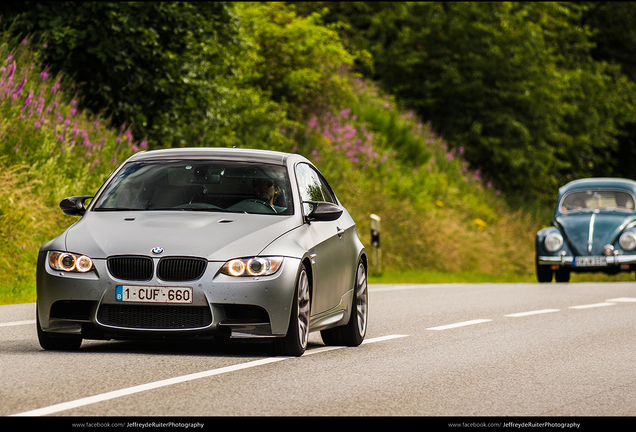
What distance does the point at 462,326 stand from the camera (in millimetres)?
12750

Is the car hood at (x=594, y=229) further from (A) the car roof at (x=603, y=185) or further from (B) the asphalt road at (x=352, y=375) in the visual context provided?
(B) the asphalt road at (x=352, y=375)

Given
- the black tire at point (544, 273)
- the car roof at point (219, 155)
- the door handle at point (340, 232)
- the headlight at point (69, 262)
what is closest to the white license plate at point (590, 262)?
the black tire at point (544, 273)

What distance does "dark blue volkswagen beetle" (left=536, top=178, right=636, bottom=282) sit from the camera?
2205 cm

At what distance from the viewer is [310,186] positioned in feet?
34.6

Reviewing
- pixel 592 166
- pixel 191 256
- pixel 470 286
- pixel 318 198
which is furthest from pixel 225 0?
pixel 592 166

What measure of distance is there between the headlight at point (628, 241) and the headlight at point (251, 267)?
48.2 ft

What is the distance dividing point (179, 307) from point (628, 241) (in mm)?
15173

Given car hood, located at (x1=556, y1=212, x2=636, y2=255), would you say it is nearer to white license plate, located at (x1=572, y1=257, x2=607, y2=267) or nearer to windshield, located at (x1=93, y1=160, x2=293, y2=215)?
white license plate, located at (x1=572, y1=257, x2=607, y2=267)

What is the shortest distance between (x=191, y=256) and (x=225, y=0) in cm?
1473

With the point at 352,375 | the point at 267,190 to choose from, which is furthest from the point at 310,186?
the point at 352,375

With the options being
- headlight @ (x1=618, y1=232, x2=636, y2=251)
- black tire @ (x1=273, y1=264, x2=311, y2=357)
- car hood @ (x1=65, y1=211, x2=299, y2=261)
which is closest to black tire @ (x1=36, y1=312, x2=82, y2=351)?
car hood @ (x1=65, y1=211, x2=299, y2=261)

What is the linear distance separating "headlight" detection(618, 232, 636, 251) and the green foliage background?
531 cm

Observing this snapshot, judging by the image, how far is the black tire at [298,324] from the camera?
8.90m
